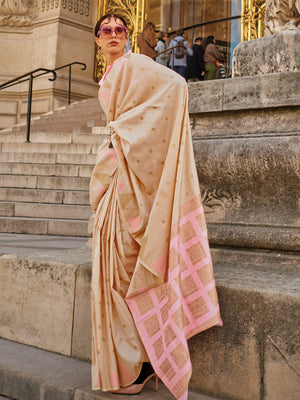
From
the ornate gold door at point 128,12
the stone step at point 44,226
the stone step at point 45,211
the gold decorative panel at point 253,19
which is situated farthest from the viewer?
the ornate gold door at point 128,12

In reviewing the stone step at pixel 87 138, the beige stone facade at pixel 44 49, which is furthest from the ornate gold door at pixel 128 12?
the stone step at pixel 87 138

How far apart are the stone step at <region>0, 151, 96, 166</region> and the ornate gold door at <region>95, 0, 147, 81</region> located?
7.01 m

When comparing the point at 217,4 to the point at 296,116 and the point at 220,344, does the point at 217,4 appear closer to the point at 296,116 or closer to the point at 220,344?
the point at 296,116

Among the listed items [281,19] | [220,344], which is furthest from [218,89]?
[220,344]

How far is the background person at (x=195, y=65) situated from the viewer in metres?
11.7

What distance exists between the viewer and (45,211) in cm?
636

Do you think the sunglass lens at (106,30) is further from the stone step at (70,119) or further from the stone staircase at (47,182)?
the stone step at (70,119)

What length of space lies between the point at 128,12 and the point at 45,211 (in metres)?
10.5

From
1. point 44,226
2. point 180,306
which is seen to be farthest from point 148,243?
point 44,226

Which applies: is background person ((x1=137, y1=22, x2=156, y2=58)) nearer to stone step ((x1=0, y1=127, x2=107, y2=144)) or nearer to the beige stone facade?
the beige stone facade

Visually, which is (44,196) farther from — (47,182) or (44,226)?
(44,226)

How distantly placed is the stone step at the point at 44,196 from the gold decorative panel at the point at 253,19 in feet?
28.7

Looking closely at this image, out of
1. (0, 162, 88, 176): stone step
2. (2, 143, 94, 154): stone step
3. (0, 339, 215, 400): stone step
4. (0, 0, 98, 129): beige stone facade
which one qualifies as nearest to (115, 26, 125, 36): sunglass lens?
(0, 339, 215, 400): stone step

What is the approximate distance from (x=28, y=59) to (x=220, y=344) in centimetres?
1379
